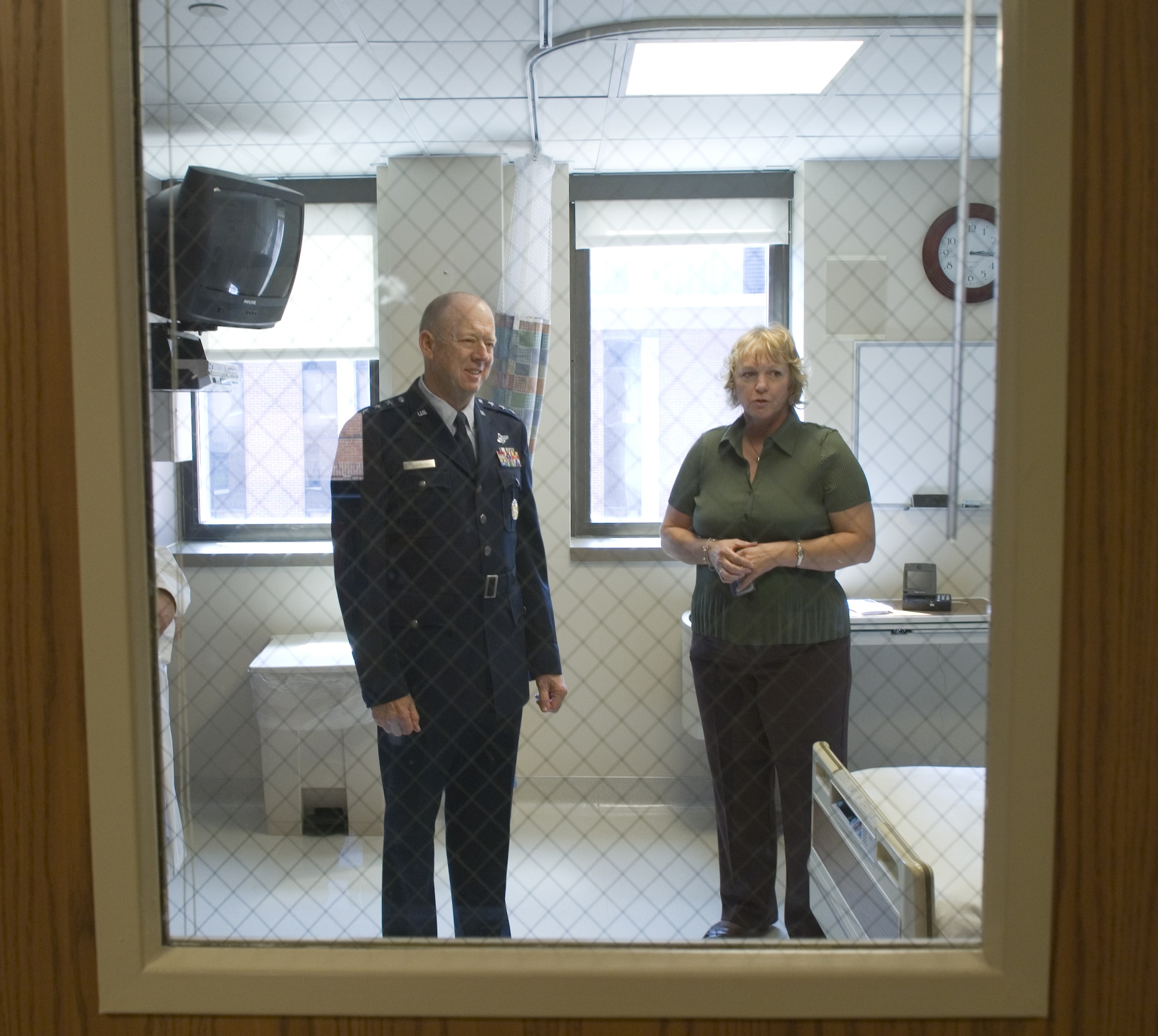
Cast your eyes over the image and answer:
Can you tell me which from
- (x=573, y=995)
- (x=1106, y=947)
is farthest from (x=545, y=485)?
(x=1106, y=947)

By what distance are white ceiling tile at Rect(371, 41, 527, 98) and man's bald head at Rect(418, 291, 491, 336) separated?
0.66 metres

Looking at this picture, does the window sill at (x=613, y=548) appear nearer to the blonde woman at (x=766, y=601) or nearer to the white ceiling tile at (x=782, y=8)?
the blonde woman at (x=766, y=601)

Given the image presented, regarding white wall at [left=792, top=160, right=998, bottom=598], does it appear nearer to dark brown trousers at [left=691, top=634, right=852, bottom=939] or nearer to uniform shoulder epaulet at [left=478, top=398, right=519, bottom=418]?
dark brown trousers at [left=691, top=634, right=852, bottom=939]

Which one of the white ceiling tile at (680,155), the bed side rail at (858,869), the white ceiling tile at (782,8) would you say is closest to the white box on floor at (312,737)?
the bed side rail at (858,869)

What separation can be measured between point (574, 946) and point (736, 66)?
1.47 meters

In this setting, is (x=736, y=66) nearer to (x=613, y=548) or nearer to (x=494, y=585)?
(x=613, y=548)

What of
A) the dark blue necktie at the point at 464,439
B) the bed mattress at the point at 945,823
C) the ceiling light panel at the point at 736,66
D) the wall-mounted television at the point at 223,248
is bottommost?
the bed mattress at the point at 945,823

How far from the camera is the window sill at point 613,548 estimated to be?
1.43 meters

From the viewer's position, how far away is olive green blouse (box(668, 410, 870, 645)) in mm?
1224

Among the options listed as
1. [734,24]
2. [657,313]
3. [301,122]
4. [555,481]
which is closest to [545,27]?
[734,24]

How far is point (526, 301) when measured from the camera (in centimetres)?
137

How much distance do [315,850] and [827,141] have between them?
4.30 feet

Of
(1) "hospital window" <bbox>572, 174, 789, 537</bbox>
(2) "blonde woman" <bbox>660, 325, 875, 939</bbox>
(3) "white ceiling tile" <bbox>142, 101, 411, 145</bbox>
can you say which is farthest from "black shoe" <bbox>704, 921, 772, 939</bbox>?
(3) "white ceiling tile" <bbox>142, 101, 411, 145</bbox>

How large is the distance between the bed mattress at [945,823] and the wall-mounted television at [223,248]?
2.89ft
